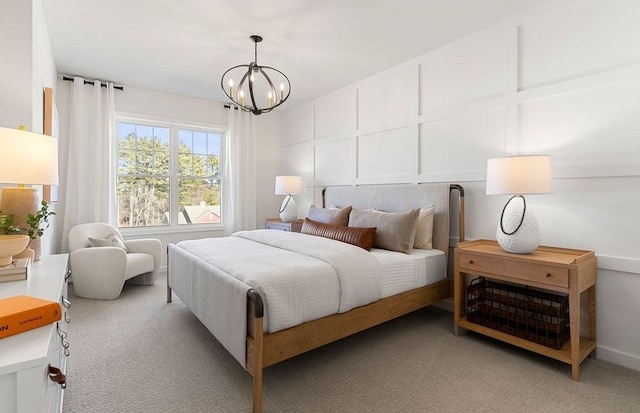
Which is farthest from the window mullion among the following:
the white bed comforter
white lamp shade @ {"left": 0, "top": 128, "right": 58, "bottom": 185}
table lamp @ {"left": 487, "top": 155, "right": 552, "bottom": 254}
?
table lamp @ {"left": 487, "top": 155, "right": 552, "bottom": 254}

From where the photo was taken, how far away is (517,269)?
223 centimetres

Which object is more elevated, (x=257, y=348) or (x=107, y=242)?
(x=107, y=242)

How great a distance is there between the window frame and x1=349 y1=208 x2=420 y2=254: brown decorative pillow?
3.12m

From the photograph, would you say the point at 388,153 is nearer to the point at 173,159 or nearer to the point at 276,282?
the point at 276,282

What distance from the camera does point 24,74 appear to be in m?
2.12

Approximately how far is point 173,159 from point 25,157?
11.6 feet

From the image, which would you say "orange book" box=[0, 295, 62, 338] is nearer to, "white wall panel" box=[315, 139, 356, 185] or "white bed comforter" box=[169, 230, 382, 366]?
"white bed comforter" box=[169, 230, 382, 366]

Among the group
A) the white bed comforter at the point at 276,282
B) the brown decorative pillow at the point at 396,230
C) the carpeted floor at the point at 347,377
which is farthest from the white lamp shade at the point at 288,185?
the carpeted floor at the point at 347,377

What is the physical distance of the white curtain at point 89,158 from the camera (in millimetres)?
3988

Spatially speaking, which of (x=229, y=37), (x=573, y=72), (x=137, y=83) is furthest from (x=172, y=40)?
(x=573, y=72)

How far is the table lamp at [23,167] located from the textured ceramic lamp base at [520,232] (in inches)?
115

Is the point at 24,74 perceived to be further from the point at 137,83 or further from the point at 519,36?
the point at 519,36

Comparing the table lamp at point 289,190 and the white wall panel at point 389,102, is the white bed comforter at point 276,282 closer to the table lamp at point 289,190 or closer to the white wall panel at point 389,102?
the white wall panel at point 389,102

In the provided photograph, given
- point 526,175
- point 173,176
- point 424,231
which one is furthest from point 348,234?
point 173,176
